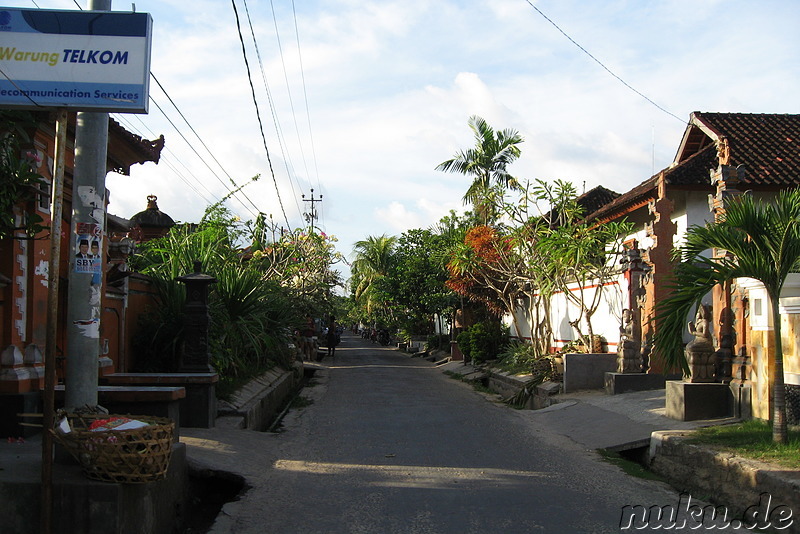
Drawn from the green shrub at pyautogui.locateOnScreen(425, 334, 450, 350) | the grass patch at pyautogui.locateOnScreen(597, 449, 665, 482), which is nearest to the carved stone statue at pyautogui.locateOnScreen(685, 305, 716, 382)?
the grass patch at pyautogui.locateOnScreen(597, 449, 665, 482)

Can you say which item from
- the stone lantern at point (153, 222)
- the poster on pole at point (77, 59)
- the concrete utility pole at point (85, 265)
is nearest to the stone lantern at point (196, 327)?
the concrete utility pole at point (85, 265)

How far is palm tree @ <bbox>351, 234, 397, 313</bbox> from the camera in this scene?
166 ft

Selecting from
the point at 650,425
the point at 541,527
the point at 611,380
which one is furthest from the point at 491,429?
the point at 541,527

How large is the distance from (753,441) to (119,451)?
658cm

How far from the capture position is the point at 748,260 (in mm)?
8344

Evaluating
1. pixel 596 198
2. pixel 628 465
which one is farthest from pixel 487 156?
pixel 628 465

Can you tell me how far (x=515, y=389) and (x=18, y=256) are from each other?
41.2ft

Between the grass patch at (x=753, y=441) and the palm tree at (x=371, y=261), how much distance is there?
3975cm

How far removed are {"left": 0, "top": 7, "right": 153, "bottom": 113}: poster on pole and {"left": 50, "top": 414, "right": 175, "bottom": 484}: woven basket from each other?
2391mm

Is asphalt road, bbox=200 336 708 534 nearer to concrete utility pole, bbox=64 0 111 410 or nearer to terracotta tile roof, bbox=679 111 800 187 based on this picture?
concrete utility pole, bbox=64 0 111 410

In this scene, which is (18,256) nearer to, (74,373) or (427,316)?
(74,373)

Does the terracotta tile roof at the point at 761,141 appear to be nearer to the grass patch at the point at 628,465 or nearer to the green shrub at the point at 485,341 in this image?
the grass patch at the point at 628,465

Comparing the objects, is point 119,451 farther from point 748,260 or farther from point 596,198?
point 596,198

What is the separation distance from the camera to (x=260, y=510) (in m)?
6.86
